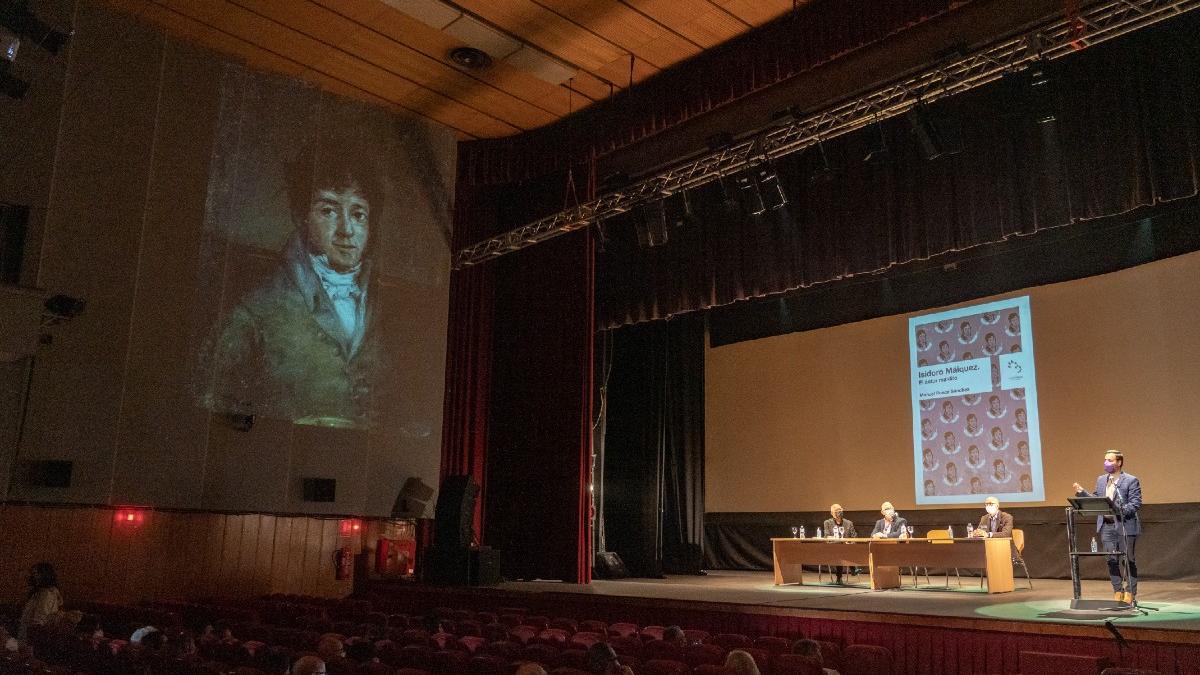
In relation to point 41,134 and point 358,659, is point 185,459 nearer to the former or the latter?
point 41,134

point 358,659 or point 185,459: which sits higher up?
point 185,459

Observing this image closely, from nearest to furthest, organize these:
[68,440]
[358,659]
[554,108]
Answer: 1. [358,659]
2. [68,440]
3. [554,108]

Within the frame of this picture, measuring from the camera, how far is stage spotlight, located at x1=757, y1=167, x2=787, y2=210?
8.85m

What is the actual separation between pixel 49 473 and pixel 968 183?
918 cm

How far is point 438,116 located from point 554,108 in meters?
1.60

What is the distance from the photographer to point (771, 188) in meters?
8.98

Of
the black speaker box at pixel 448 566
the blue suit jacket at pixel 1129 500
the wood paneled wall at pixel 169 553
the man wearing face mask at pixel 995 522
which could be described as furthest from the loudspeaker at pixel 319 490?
the blue suit jacket at pixel 1129 500

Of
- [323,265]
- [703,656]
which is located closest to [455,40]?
[323,265]

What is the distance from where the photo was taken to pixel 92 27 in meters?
9.20

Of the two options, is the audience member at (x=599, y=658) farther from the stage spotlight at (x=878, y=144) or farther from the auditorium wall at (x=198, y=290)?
the auditorium wall at (x=198, y=290)

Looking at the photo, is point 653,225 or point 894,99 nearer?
point 894,99

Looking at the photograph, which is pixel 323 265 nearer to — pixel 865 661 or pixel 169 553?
pixel 169 553

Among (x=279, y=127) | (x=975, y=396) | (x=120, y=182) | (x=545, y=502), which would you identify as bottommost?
(x=545, y=502)

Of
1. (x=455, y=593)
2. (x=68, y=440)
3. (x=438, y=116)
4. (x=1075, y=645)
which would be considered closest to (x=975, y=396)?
(x=1075, y=645)
